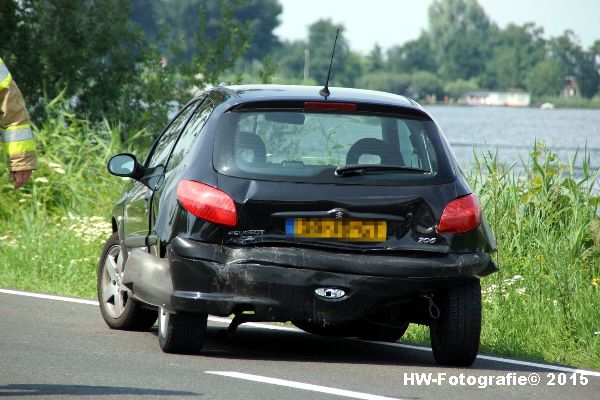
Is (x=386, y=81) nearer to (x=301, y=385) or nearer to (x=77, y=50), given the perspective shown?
Answer: (x=77, y=50)

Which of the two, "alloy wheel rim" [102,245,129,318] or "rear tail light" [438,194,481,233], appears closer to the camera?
"rear tail light" [438,194,481,233]

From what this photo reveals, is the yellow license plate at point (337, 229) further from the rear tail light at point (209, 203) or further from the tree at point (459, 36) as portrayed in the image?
the tree at point (459, 36)

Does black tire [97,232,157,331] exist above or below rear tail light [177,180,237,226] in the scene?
below

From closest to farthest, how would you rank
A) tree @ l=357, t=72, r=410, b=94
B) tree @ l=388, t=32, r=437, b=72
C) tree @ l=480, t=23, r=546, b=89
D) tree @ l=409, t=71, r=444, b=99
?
tree @ l=357, t=72, r=410, b=94, tree @ l=480, t=23, r=546, b=89, tree @ l=409, t=71, r=444, b=99, tree @ l=388, t=32, r=437, b=72

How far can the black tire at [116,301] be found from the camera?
30.6 ft

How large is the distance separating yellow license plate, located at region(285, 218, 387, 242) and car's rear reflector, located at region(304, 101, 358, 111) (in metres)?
0.80

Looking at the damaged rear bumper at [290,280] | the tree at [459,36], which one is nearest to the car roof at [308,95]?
the damaged rear bumper at [290,280]

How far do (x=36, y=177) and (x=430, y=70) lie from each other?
139169 mm

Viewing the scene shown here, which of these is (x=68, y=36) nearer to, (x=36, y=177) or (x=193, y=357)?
(x=36, y=177)

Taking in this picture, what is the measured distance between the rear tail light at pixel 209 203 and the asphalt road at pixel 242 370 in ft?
2.72

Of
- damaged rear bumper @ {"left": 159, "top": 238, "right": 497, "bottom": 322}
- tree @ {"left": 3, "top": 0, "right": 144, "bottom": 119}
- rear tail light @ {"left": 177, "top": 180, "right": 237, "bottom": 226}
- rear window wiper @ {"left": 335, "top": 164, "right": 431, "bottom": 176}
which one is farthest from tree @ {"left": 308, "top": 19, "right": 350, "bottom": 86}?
damaged rear bumper @ {"left": 159, "top": 238, "right": 497, "bottom": 322}

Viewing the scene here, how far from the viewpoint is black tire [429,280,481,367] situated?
8.02m

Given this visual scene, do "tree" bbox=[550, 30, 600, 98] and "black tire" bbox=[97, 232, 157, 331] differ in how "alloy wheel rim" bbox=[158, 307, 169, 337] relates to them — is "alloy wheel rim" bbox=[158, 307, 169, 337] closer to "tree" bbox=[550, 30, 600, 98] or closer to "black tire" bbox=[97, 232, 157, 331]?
"black tire" bbox=[97, 232, 157, 331]

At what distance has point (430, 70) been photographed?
6078 inches
